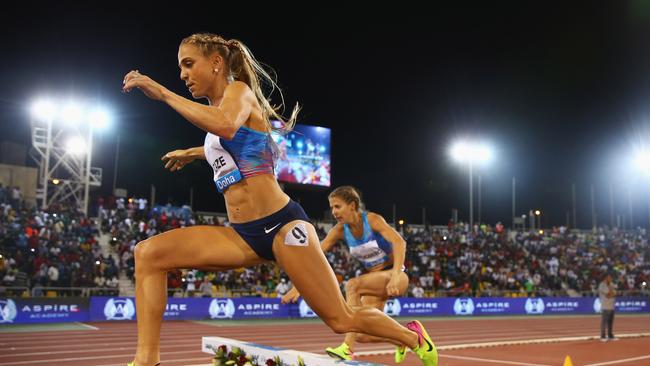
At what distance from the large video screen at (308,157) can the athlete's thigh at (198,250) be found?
2601cm

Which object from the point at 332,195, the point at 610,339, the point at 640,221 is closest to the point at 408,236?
the point at 610,339

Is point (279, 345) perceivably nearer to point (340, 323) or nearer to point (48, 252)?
point (340, 323)

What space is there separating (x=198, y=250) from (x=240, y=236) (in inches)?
10.7

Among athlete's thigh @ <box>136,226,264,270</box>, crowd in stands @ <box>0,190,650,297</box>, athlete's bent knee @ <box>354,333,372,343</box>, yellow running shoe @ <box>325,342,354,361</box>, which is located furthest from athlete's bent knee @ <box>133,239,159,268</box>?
crowd in stands @ <box>0,190,650,297</box>

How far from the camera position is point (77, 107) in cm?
2433

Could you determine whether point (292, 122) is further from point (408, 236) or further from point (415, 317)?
point (408, 236)

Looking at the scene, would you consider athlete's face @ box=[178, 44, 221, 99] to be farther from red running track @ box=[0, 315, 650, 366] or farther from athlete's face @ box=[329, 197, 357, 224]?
red running track @ box=[0, 315, 650, 366]

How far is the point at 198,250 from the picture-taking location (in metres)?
3.55

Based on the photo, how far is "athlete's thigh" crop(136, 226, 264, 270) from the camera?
11.5 ft

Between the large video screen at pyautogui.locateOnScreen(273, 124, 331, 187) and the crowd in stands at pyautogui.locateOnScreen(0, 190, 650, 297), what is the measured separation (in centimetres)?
348

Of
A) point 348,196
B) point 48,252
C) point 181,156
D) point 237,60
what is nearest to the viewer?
point 237,60

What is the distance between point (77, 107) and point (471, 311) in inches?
749

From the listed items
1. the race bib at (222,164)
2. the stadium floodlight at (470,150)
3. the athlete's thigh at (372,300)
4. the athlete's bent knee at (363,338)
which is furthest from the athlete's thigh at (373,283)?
the stadium floodlight at (470,150)

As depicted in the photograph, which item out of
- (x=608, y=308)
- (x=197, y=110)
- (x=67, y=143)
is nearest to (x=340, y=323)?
(x=197, y=110)
